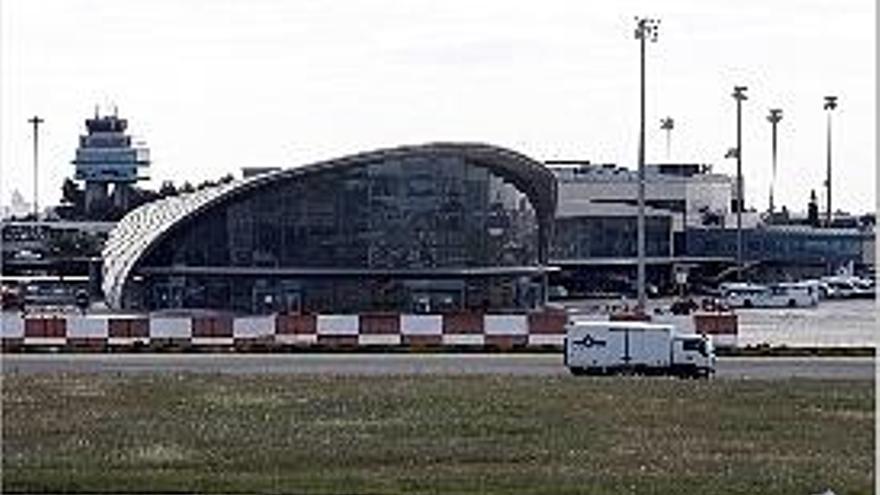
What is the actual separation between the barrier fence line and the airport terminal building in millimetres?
38021

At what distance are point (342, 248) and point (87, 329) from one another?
41.1 m

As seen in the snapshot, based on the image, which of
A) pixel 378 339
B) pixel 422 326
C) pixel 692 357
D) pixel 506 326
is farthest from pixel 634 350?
pixel 378 339

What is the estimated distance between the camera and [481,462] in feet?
80.2

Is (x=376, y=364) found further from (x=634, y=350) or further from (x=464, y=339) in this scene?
(x=464, y=339)

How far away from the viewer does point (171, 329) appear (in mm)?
56344

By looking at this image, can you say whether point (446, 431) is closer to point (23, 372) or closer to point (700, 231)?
point (23, 372)

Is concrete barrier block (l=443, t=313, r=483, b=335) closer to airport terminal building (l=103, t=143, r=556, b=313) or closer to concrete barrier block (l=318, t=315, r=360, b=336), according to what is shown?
concrete barrier block (l=318, t=315, r=360, b=336)

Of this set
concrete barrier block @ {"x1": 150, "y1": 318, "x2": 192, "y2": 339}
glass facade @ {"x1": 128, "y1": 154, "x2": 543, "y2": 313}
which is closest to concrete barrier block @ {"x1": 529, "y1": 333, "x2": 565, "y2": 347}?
concrete barrier block @ {"x1": 150, "y1": 318, "x2": 192, "y2": 339}

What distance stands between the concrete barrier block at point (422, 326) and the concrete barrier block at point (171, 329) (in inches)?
237

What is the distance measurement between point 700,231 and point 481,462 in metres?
132

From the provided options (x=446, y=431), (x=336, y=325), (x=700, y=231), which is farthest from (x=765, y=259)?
(x=446, y=431)

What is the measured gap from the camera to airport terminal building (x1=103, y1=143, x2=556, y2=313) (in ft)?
314

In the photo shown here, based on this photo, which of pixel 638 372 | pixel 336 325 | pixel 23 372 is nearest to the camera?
pixel 23 372

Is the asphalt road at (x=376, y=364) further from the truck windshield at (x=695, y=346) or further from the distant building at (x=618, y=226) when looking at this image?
the distant building at (x=618, y=226)
